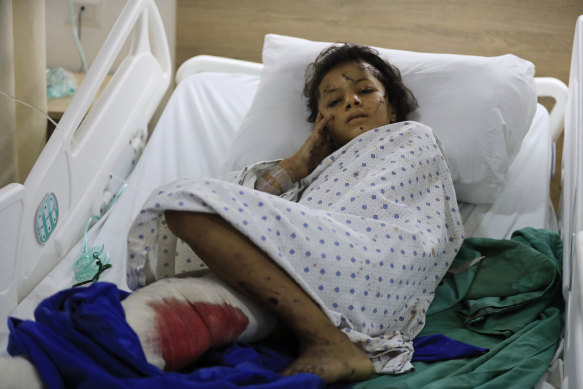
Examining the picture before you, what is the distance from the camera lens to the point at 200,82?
257cm

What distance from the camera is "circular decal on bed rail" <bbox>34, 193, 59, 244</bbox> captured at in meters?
1.63

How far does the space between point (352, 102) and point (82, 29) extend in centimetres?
177

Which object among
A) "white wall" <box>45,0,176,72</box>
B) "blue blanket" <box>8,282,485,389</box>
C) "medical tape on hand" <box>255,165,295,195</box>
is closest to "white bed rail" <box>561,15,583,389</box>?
"blue blanket" <box>8,282,485,389</box>

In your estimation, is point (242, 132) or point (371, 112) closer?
point (371, 112)

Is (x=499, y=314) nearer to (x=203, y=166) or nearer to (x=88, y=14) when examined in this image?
(x=203, y=166)

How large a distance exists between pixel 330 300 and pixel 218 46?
6.18 feet

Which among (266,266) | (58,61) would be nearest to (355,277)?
(266,266)

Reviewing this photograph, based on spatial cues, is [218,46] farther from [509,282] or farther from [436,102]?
[509,282]

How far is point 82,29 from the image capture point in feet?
10.4

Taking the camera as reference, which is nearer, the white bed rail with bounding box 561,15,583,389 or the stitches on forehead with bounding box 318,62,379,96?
the white bed rail with bounding box 561,15,583,389

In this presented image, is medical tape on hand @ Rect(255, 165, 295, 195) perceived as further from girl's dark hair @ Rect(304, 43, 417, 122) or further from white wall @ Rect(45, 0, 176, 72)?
white wall @ Rect(45, 0, 176, 72)

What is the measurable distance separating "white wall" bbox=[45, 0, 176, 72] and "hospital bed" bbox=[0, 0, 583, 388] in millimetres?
543

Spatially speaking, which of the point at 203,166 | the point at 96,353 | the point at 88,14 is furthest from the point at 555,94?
the point at 88,14

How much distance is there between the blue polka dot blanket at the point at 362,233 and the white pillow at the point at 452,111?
27 centimetres
